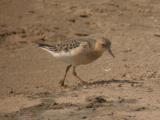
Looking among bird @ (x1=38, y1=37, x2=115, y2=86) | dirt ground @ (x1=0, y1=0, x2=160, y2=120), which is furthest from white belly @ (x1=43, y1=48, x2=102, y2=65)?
dirt ground @ (x1=0, y1=0, x2=160, y2=120)

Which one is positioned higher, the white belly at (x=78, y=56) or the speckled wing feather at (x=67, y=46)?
the speckled wing feather at (x=67, y=46)

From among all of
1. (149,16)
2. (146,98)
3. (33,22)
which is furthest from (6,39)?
(146,98)

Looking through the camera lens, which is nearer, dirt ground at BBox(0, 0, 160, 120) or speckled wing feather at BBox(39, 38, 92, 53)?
dirt ground at BBox(0, 0, 160, 120)

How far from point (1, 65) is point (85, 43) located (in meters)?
2.25

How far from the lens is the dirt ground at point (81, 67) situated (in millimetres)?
10336

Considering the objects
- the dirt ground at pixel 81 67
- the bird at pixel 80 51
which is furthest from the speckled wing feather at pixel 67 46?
the dirt ground at pixel 81 67

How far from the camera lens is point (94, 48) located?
12320 mm

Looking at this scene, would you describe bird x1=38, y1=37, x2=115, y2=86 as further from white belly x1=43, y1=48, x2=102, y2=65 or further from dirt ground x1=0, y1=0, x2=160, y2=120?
dirt ground x1=0, y1=0, x2=160, y2=120

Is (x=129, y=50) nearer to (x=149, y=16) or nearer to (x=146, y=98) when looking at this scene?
(x=149, y=16)

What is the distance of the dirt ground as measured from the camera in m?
10.3

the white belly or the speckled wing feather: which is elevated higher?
the speckled wing feather

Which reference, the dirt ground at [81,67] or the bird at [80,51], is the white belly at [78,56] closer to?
the bird at [80,51]

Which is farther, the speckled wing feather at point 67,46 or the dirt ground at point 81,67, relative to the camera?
the speckled wing feather at point 67,46

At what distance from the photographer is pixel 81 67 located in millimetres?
13875
